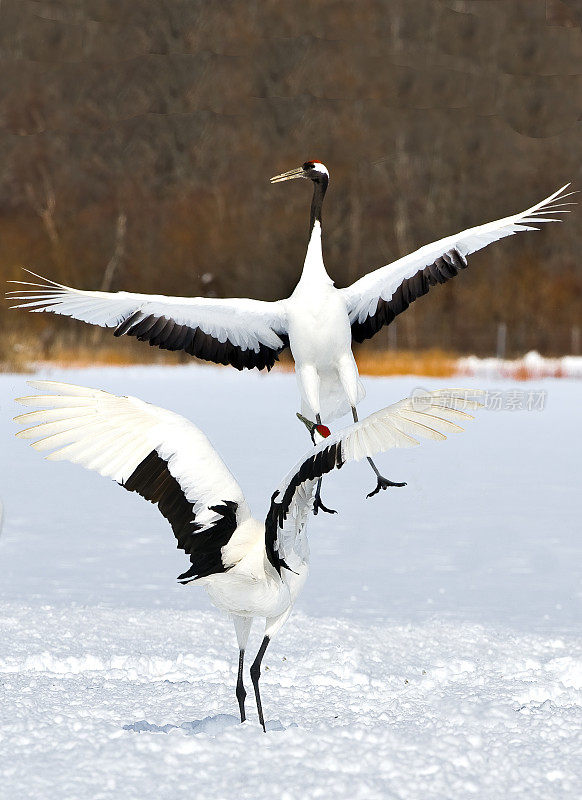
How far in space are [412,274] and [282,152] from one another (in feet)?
109

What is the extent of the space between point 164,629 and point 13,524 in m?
3.16

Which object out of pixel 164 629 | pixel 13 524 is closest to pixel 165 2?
pixel 13 524

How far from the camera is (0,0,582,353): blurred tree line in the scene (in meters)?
32.9

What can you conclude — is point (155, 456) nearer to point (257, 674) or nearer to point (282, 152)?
point (257, 674)

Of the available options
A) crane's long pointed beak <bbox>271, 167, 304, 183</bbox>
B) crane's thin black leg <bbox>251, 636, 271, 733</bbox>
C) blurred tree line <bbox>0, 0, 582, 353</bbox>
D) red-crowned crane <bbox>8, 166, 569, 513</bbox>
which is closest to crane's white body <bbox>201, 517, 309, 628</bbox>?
crane's thin black leg <bbox>251, 636, 271, 733</bbox>

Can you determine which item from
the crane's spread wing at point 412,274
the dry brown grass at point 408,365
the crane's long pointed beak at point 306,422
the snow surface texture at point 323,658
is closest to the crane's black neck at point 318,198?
the crane's spread wing at point 412,274

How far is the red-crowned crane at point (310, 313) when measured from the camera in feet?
18.0

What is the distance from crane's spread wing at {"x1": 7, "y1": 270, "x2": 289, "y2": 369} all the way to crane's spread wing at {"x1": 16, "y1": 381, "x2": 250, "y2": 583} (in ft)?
3.86

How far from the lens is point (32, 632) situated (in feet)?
19.1

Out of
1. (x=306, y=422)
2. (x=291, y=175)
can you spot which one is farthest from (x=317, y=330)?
(x=291, y=175)

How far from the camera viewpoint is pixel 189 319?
583 cm

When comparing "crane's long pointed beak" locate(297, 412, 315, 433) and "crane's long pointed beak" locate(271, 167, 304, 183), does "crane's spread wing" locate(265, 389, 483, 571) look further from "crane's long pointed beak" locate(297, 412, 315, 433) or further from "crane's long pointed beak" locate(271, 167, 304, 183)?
"crane's long pointed beak" locate(271, 167, 304, 183)

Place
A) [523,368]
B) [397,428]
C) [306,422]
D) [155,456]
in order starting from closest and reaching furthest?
[397,428]
[155,456]
[306,422]
[523,368]

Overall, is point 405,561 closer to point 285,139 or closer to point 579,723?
point 579,723
